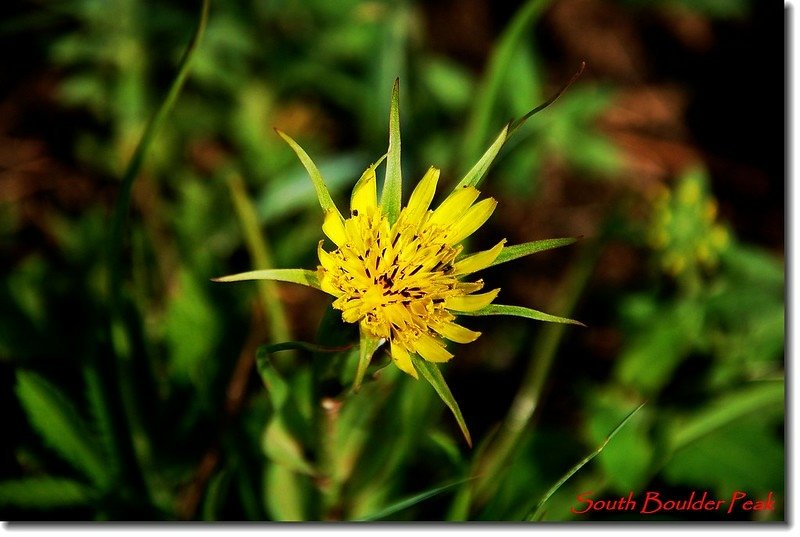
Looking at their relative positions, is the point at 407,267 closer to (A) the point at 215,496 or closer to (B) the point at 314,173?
(B) the point at 314,173

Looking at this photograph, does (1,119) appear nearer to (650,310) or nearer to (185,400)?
(185,400)

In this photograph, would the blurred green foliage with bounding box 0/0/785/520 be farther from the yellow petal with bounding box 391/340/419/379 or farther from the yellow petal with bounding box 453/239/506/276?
the yellow petal with bounding box 453/239/506/276

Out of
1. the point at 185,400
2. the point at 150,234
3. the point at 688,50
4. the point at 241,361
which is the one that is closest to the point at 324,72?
the point at 150,234

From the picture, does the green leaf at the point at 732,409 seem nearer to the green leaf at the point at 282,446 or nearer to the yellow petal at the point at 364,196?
the green leaf at the point at 282,446

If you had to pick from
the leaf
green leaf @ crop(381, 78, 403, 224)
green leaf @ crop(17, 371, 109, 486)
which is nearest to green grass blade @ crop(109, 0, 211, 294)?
green leaf @ crop(17, 371, 109, 486)

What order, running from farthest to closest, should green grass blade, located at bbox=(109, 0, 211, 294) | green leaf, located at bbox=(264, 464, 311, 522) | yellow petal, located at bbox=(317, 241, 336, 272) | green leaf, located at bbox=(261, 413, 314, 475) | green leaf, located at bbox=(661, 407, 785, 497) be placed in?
1. green leaf, located at bbox=(661, 407, 785, 497)
2. green leaf, located at bbox=(264, 464, 311, 522)
3. green leaf, located at bbox=(261, 413, 314, 475)
4. green grass blade, located at bbox=(109, 0, 211, 294)
5. yellow petal, located at bbox=(317, 241, 336, 272)

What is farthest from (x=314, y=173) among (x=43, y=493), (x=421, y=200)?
(x=43, y=493)
